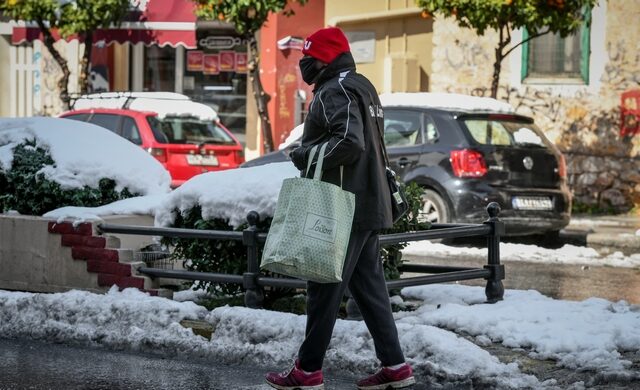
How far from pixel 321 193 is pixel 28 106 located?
22.0m

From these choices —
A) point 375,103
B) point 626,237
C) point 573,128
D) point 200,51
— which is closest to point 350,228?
point 375,103

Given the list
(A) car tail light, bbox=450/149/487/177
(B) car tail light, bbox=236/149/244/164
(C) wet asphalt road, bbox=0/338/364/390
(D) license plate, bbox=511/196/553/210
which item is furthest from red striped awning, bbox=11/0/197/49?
(C) wet asphalt road, bbox=0/338/364/390

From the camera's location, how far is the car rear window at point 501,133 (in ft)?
45.0

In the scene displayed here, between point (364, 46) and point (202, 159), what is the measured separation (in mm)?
6850

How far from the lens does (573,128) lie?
1908cm

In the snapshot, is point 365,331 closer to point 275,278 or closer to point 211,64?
point 275,278

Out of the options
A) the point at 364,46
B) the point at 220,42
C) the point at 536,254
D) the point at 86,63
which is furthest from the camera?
the point at 220,42

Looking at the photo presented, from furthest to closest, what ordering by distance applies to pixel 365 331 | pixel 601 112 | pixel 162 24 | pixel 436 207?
pixel 162 24
pixel 601 112
pixel 436 207
pixel 365 331

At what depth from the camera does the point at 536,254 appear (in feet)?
42.0

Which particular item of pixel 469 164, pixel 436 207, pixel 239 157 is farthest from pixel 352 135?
pixel 239 157

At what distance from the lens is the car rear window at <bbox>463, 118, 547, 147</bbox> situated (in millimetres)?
13711

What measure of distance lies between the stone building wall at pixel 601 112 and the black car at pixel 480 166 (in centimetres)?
486

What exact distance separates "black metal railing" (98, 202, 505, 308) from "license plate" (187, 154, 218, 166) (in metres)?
8.84

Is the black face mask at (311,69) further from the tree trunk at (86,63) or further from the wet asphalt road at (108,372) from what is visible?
the tree trunk at (86,63)
